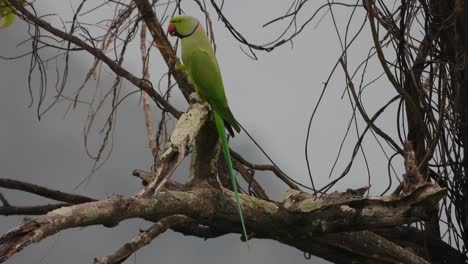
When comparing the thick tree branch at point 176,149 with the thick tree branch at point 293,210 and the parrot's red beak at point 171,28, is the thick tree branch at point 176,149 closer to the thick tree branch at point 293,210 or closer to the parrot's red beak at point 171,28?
the thick tree branch at point 293,210

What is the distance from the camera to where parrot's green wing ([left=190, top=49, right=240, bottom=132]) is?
1.72 metres

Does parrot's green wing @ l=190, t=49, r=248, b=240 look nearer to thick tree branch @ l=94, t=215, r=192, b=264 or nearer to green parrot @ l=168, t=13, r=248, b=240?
green parrot @ l=168, t=13, r=248, b=240

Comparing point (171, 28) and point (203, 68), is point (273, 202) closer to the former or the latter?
point (203, 68)

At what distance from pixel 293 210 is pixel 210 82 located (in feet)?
1.38

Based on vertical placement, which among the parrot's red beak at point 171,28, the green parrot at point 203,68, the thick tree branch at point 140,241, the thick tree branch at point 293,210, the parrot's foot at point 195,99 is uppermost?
the parrot's red beak at point 171,28

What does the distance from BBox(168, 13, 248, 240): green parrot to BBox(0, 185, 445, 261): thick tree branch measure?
18cm

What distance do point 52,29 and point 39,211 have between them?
49cm

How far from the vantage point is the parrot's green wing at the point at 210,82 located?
5.64ft

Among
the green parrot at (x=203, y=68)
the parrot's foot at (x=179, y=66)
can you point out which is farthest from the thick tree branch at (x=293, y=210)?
the parrot's foot at (x=179, y=66)

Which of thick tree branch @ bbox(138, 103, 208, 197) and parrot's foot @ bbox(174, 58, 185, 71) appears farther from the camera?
parrot's foot @ bbox(174, 58, 185, 71)

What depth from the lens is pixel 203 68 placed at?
1.89 m

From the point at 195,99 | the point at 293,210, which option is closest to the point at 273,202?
the point at 293,210

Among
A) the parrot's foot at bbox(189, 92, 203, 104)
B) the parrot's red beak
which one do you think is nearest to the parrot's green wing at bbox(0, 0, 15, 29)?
the parrot's red beak

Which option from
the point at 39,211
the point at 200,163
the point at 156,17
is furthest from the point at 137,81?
the point at 200,163
